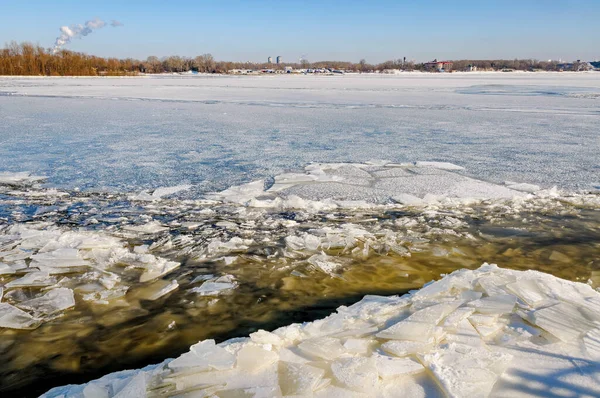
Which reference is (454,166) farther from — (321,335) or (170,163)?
(321,335)

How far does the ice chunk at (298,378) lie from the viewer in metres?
1.43

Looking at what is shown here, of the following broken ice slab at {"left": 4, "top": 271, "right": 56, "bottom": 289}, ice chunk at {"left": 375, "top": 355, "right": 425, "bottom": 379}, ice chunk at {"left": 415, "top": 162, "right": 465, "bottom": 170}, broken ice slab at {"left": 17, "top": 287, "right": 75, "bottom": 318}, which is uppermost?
ice chunk at {"left": 415, "top": 162, "right": 465, "bottom": 170}

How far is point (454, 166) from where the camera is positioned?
17.7ft

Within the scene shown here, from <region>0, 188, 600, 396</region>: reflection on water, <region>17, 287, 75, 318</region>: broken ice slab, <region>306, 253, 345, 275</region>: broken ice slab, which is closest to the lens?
<region>0, 188, 600, 396</region>: reflection on water

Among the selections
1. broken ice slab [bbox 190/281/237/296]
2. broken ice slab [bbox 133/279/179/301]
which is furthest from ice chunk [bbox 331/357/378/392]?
broken ice slab [bbox 133/279/179/301]

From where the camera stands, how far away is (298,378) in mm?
1482

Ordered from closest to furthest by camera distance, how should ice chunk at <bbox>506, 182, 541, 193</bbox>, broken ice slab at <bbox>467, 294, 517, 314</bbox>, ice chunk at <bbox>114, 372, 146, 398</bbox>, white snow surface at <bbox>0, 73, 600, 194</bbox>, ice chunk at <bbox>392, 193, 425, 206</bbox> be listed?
ice chunk at <bbox>114, 372, 146, 398</bbox> < broken ice slab at <bbox>467, 294, 517, 314</bbox> < ice chunk at <bbox>392, 193, 425, 206</bbox> < ice chunk at <bbox>506, 182, 541, 193</bbox> < white snow surface at <bbox>0, 73, 600, 194</bbox>

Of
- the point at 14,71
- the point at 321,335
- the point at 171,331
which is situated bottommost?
the point at 171,331

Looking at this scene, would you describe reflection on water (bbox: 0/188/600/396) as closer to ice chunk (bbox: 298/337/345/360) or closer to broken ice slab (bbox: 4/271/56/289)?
broken ice slab (bbox: 4/271/56/289)

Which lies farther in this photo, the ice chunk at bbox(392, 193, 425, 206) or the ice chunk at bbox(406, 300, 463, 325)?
the ice chunk at bbox(392, 193, 425, 206)

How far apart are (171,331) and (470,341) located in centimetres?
127

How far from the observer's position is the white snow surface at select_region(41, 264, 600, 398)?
4.79ft

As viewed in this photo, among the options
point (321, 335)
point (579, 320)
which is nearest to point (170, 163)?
point (321, 335)

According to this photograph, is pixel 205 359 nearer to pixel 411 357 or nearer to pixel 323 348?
pixel 323 348
